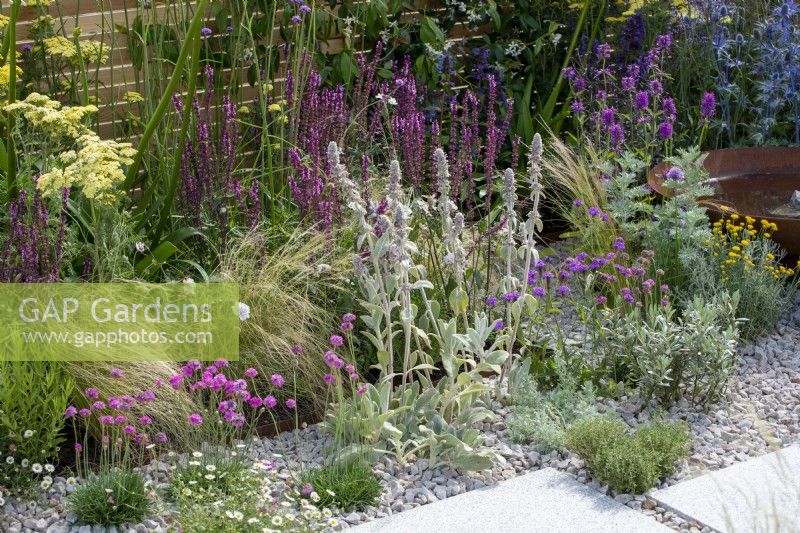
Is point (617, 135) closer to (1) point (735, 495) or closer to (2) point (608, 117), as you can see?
(2) point (608, 117)

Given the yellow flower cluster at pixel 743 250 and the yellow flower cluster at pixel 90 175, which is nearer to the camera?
the yellow flower cluster at pixel 90 175

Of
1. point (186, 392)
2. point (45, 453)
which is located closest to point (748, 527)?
point (186, 392)

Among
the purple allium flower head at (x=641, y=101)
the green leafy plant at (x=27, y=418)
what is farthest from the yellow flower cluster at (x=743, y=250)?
the green leafy plant at (x=27, y=418)

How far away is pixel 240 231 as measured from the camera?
14.0ft

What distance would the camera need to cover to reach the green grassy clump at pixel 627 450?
310cm

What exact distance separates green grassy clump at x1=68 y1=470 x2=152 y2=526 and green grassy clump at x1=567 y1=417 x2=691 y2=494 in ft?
4.24

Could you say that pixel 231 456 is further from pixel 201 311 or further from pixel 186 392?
pixel 201 311

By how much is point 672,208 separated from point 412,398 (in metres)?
1.61

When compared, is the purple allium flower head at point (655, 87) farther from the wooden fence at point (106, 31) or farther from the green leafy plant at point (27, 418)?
the green leafy plant at point (27, 418)

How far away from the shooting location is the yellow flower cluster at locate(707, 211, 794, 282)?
4.33 metres

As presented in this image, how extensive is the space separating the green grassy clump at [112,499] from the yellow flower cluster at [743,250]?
2.50m

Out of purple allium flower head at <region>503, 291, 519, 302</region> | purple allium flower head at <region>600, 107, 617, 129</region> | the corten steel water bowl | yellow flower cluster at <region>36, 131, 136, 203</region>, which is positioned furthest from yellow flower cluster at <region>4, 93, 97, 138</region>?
the corten steel water bowl

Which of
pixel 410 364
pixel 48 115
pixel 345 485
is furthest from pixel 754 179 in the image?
pixel 48 115

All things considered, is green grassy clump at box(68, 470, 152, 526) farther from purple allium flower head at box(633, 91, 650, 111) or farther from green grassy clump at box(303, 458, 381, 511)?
purple allium flower head at box(633, 91, 650, 111)
